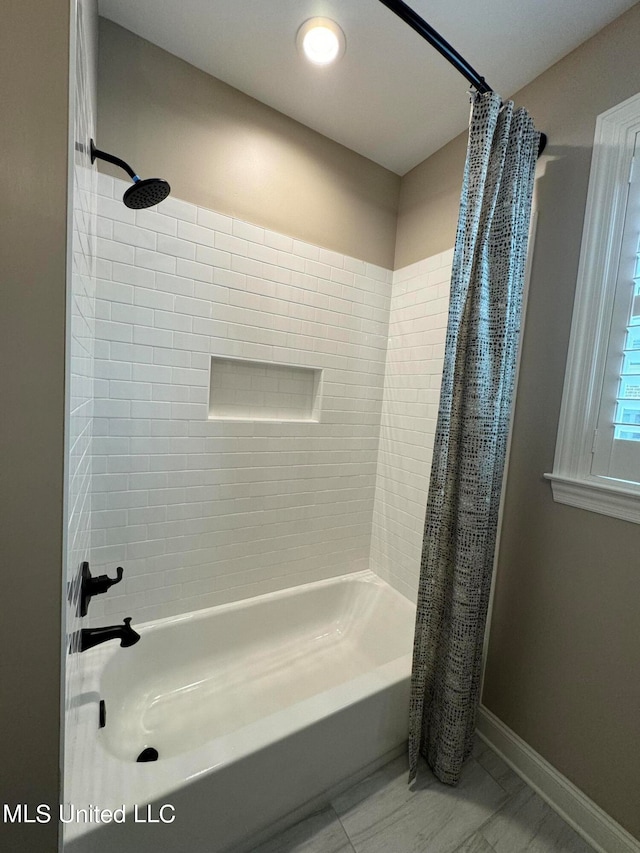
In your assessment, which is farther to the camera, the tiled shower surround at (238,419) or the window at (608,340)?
the tiled shower surround at (238,419)

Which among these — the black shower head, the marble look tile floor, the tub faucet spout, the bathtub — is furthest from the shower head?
the marble look tile floor

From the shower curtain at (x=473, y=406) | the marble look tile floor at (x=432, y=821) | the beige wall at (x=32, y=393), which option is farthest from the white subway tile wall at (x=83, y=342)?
the shower curtain at (x=473, y=406)

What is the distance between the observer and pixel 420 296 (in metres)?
1.85

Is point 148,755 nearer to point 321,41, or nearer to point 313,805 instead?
point 313,805

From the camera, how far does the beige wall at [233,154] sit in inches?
51.8

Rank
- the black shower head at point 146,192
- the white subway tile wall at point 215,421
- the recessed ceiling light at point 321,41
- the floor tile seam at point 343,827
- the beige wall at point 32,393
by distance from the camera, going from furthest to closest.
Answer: the white subway tile wall at point 215,421, the recessed ceiling light at point 321,41, the floor tile seam at point 343,827, the black shower head at point 146,192, the beige wall at point 32,393

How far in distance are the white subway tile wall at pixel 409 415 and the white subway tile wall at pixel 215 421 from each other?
103 mm

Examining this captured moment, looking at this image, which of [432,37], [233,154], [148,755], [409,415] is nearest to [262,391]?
[409,415]

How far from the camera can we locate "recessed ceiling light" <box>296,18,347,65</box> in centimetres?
122

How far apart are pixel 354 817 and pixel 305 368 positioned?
1.76 m

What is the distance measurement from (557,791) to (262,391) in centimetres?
192

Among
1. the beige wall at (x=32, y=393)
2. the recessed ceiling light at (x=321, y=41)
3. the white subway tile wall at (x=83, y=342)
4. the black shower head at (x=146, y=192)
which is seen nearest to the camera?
the beige wall at (x=32, y=393)

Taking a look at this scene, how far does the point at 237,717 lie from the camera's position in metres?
1.42

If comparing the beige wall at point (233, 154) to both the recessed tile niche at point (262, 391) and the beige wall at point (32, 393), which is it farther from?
the beige wall at point (32, 393)
